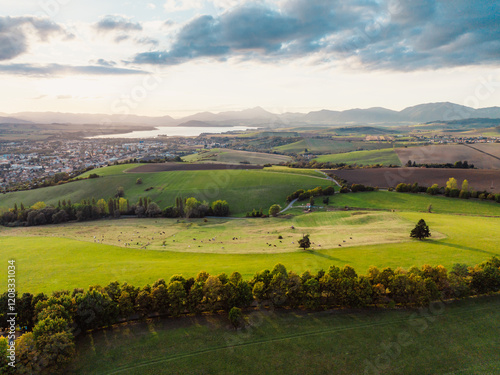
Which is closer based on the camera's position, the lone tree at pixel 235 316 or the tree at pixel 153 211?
the lone tree at pixel 235 316

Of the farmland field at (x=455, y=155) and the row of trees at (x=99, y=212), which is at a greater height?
the farmland field at (x=455, y=155)

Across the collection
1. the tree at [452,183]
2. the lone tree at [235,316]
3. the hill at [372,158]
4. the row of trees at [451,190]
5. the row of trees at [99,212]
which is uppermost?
the hill at [372,158]

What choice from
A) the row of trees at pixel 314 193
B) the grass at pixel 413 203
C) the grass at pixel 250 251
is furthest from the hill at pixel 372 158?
the grass at pixel 250 251

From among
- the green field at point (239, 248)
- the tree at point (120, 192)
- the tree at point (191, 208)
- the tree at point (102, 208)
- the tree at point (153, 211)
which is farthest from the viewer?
the tree at point (120, 192)

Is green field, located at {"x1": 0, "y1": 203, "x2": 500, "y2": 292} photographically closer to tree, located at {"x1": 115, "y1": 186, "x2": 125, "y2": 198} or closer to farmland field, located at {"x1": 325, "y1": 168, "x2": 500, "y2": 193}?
tree, located at {"x1": 115, "y1": 186, "x2": 125, "y2": 198}

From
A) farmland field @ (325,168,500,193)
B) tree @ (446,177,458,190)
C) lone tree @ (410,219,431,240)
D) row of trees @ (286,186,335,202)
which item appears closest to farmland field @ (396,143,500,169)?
Answer: farmland field @ (325,168,500,193)

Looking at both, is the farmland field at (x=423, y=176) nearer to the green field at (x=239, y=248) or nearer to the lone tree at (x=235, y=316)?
the green field at (x=239, y=248)

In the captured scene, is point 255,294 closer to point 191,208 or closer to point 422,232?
point 422,232

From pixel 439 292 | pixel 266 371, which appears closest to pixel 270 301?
pixel 266 371
